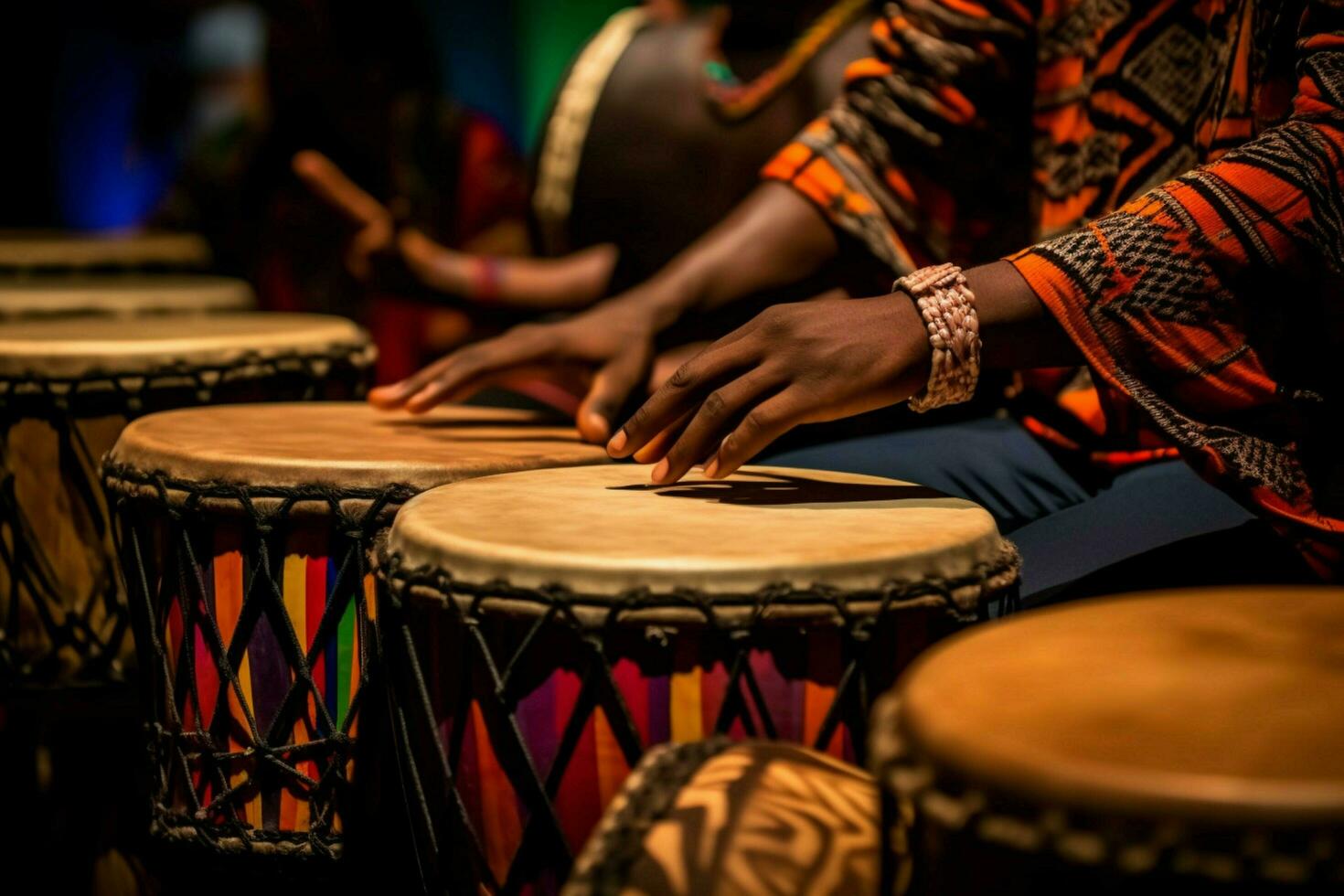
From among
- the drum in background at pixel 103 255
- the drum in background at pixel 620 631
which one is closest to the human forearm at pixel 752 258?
the drum in background at pixel 620 631

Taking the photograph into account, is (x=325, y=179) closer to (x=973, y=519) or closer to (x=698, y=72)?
(x=698, y=72)

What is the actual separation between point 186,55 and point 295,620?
349 centimetres

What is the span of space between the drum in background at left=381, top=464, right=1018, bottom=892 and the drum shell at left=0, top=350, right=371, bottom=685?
2.52ft

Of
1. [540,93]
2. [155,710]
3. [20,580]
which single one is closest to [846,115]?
[155,710]

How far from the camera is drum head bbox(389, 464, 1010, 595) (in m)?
1.03

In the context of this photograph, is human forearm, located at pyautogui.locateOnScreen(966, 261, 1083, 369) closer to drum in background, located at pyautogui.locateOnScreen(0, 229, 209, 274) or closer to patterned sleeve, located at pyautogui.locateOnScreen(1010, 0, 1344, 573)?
patterned sleeve, located at pyautogui.locateOnScreen(1010, 0, 1344, 573)

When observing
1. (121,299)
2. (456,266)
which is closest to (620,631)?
(456,266)

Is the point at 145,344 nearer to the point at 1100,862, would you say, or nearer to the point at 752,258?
the point at 752,258

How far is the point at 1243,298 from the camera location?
1233 millimetres

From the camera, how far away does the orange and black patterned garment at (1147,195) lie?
121 cm

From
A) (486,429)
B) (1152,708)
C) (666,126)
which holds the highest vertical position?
(666,126)

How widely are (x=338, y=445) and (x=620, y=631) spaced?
521 millimetres

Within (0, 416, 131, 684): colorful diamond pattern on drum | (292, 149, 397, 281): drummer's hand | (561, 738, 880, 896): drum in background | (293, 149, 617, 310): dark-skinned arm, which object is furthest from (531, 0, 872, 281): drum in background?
A: (561, 738, 880, 896): drum in background

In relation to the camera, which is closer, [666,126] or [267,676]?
[267,676]
